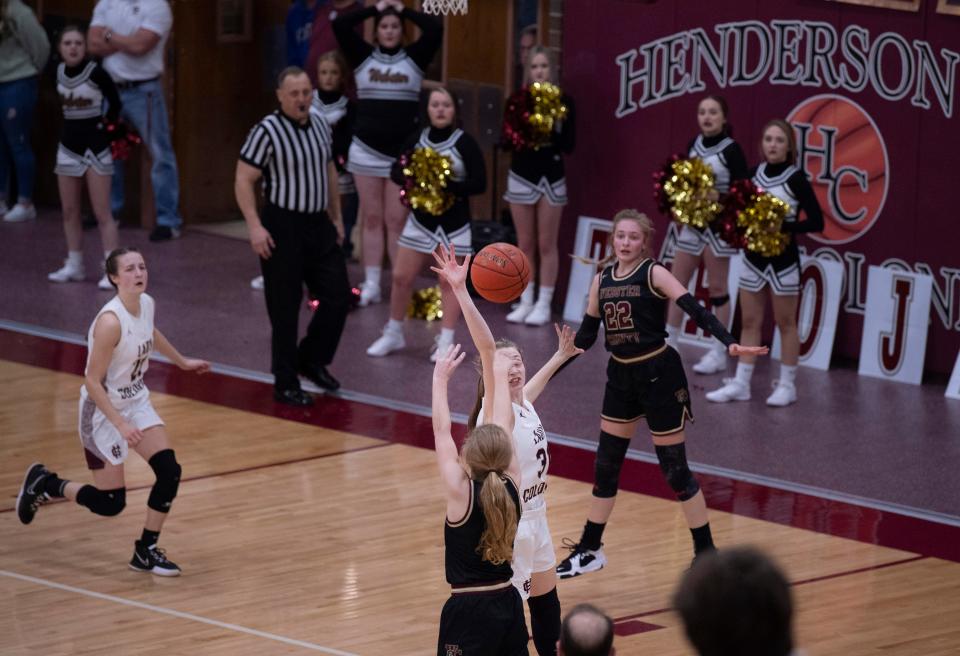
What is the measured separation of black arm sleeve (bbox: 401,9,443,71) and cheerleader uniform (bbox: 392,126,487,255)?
1.31 m

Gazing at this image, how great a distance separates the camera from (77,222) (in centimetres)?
1352

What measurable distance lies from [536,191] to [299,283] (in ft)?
8.82

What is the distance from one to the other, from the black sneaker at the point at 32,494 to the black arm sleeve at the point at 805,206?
5189mm

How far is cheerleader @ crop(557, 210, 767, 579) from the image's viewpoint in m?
7.72

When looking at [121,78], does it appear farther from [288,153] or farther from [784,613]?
[784,613]

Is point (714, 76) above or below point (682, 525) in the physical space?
above

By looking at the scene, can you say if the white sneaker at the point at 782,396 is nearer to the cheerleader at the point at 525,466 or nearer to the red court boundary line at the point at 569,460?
the red court boundary line at the point at 569,460

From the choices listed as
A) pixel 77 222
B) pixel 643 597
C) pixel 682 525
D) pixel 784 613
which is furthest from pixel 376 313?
pixel 784 613

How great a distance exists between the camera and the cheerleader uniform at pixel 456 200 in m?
11.4

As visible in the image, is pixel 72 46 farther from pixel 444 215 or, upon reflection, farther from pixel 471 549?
pixel 471 549

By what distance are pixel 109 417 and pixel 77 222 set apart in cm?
631

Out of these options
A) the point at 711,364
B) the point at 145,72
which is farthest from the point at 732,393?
the point at 145,72

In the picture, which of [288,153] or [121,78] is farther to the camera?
[121,78]

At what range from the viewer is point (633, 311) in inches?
305
